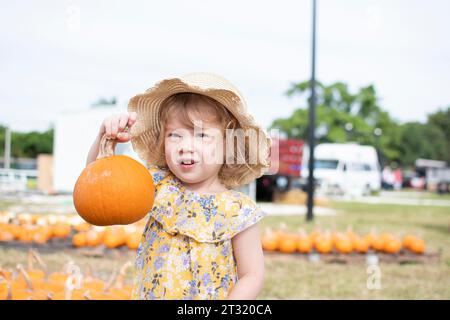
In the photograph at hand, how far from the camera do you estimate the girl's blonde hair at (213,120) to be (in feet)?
5.74

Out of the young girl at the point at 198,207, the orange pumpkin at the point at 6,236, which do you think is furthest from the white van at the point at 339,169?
the young girl at the point at 198,207

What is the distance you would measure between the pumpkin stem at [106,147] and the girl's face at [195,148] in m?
0.18

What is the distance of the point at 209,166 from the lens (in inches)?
67.0

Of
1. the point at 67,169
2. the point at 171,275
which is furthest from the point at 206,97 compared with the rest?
the point at 67,169

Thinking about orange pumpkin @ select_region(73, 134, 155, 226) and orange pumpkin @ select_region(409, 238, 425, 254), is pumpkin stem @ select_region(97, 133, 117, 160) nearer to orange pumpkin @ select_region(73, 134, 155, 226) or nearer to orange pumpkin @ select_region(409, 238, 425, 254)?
orange pumpkin @ select_region(73, 134, 155, 226)

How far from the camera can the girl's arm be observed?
5.28 feet

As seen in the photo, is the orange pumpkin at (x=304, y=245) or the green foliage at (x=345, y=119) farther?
the green foliage at (x=345, y=119)

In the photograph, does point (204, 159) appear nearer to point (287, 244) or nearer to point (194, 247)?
point (194, 247)

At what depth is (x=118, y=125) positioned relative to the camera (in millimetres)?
1634

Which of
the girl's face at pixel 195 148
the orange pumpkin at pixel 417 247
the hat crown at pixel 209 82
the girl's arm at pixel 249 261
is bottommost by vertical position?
→ the orange pumpkin at pixel 417 247

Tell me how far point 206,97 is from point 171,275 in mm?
608

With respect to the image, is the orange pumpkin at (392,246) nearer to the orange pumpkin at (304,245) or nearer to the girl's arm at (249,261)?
the orange pumpkin at (304,245)

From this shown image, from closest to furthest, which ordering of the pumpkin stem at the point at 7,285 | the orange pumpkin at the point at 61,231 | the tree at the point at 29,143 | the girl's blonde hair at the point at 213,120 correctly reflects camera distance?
the girl's blonde hair at the point at 213,120, the pumpkin stem at the point at 7,285, the orange pumpkin at the point at 61,231, the tree at the point at 29,143

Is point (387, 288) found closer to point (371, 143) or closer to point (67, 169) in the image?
point (67, 169)
